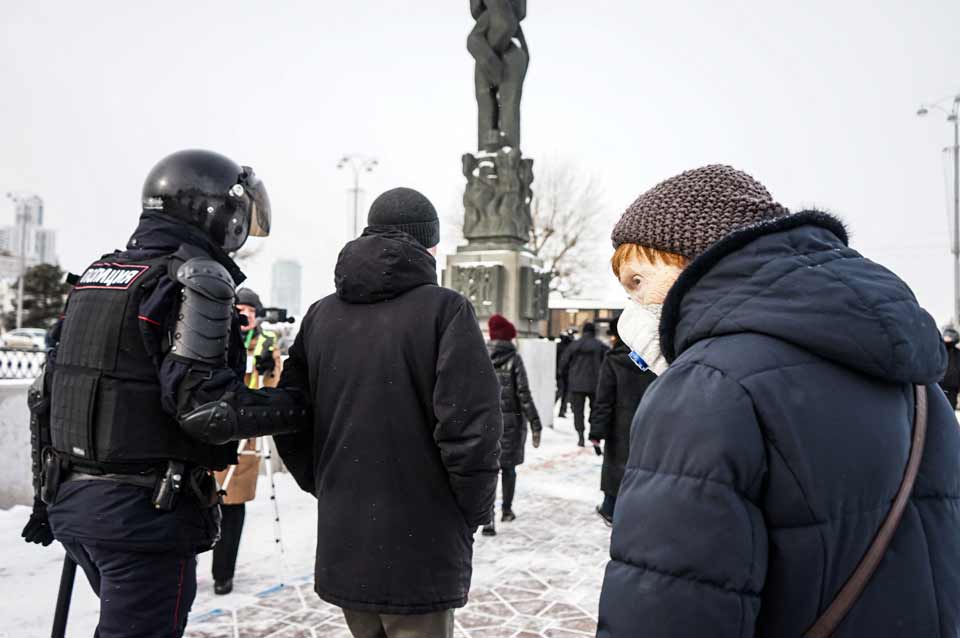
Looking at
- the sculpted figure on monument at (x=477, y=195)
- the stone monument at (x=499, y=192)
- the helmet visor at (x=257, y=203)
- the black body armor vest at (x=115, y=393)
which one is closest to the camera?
the black body armor vest at (x=115, y=393)

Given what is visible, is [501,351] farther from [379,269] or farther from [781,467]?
[781,467]

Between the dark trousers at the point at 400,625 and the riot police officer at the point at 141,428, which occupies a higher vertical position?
the riot police officer at the point at 141,428

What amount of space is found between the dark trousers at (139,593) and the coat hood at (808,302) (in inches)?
77.8

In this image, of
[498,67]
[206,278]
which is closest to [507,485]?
[206,278]

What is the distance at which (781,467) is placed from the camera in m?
1.18

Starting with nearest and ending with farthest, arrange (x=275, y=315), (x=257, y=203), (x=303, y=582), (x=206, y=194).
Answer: (x=206, y=194), (x=257, y=203), (x=303, y=582), (x=275, y=315)

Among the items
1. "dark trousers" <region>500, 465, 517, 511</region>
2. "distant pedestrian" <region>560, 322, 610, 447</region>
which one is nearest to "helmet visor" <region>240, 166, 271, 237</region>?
"dark trousers" <region>500, 465, 517, 511</region>

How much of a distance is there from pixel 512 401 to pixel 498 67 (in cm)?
872

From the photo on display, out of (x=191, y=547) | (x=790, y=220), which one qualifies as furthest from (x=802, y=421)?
(x=191, y=547)

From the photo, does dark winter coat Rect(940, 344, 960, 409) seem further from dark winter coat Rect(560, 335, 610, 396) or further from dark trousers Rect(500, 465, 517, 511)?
dark trousers Rect(500, 465, 517, 511)

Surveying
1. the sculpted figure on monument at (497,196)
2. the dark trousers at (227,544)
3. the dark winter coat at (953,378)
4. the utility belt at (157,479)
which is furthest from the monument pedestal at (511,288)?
the utility belt at (157,479)

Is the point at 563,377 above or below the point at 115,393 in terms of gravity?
below

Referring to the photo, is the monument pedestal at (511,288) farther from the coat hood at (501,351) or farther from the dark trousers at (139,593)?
the dark trousers at (139,593)

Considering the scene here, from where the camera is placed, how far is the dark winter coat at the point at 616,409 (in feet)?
21.6
